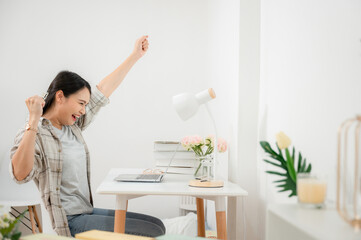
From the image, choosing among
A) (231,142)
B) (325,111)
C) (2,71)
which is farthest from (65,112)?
(2,71)

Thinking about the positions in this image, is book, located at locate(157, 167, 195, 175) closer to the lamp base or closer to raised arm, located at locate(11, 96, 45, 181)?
the lamp base

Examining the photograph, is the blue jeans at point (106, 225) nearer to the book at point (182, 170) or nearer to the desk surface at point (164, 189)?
the desk surface at point (164, 189)

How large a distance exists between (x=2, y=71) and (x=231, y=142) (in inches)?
85.6

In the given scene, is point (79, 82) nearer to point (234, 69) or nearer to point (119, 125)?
point (234, 69)

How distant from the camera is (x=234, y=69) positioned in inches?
84.3

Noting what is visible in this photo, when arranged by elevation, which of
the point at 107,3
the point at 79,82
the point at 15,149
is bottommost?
the point at 15,149

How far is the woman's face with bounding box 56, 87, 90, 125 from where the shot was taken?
1.91 metres

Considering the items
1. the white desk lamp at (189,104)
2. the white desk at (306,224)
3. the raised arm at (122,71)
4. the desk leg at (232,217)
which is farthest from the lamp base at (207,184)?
the raised arm at (122,71)

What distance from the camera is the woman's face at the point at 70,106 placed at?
6.26ft

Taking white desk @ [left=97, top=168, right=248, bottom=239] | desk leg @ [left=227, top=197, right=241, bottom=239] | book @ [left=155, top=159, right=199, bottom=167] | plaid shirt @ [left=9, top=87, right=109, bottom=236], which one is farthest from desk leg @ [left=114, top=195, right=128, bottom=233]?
desk leg @ [left=227, top=197, right=241, bottom=239]

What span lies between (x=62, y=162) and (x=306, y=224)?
51.8 inches

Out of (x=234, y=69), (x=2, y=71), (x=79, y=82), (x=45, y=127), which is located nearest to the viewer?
(x=45, y=127)

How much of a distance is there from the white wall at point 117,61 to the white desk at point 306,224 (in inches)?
88.9

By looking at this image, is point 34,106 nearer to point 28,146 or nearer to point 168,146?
point 28,146
